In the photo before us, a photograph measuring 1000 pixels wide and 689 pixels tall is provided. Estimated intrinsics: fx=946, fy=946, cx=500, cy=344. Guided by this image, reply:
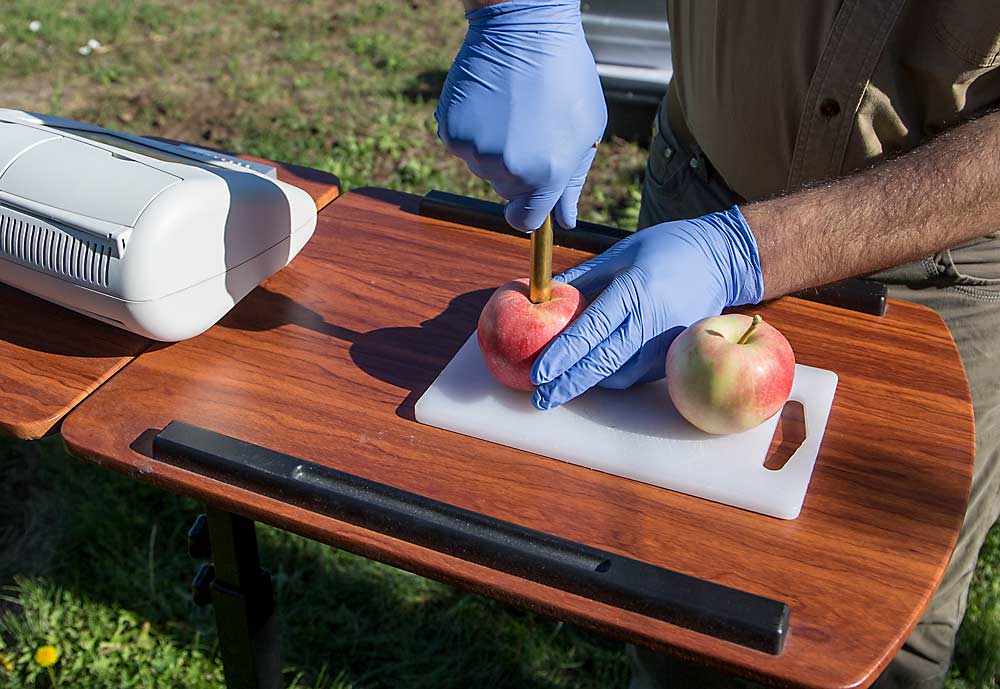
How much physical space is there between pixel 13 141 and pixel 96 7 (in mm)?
4857

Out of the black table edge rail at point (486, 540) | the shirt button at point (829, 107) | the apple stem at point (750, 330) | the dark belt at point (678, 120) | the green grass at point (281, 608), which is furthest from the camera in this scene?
the green grass at point (281, 608)

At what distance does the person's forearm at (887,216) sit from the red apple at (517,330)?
1.33 feet

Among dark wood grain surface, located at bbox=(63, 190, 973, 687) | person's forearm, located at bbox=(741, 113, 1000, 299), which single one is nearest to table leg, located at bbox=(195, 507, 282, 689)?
dark wood grain surface, located at bbox=(63, 190, 973, 687)

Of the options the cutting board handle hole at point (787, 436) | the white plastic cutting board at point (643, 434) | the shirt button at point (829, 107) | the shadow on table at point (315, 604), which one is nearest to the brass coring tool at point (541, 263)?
the white plastic cutting board at point (643, 434)

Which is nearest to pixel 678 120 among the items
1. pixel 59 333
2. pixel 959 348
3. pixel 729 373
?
pixel 959 348

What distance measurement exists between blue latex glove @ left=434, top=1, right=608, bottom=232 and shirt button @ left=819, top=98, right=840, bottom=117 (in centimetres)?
56

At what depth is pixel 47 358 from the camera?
1.54 m

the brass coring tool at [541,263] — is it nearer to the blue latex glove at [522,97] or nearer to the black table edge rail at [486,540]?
the blue latex glove at [522,97]

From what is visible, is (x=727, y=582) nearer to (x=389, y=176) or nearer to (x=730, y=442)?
(x=730, y=442)

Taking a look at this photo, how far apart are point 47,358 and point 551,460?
2.77 feet

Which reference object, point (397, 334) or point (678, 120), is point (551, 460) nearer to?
point (397, 334)

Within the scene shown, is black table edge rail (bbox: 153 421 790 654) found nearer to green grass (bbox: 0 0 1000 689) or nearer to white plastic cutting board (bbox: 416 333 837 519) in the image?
white plastic cutting board (bbox: 416 333 837 519)

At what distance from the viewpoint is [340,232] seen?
191cm

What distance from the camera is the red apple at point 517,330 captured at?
1.42 metres
